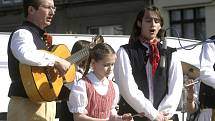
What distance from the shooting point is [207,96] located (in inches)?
212

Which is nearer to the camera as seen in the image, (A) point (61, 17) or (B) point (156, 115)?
(B) point (156, 115)

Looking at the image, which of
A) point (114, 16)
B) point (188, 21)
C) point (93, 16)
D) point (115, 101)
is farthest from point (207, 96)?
point (93, 16)

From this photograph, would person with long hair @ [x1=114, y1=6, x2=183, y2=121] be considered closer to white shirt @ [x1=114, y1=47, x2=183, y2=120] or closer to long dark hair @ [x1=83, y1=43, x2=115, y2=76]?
white shirt @ [x1=114, y1=47, x2=183, y2=120]

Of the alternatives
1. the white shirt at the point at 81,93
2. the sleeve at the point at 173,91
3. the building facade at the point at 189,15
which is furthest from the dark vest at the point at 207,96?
the building facade at the point at 189,15

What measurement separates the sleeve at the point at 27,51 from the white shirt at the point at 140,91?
552 mm

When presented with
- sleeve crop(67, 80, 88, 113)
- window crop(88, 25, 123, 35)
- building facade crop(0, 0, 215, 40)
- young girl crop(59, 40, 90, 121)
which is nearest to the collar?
sleeve crop(67, 80, 88, 113)

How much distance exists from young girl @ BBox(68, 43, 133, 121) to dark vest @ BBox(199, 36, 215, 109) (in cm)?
107

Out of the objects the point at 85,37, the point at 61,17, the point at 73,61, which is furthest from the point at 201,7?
the point at 73,61

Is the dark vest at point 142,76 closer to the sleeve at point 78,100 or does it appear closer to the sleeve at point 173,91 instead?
the sleeve at point 173,91

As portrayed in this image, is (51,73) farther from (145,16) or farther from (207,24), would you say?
(207,24)

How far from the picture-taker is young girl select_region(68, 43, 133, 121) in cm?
445

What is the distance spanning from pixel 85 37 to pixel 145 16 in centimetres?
323

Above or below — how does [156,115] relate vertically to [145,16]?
below

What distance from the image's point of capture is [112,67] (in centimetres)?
460
